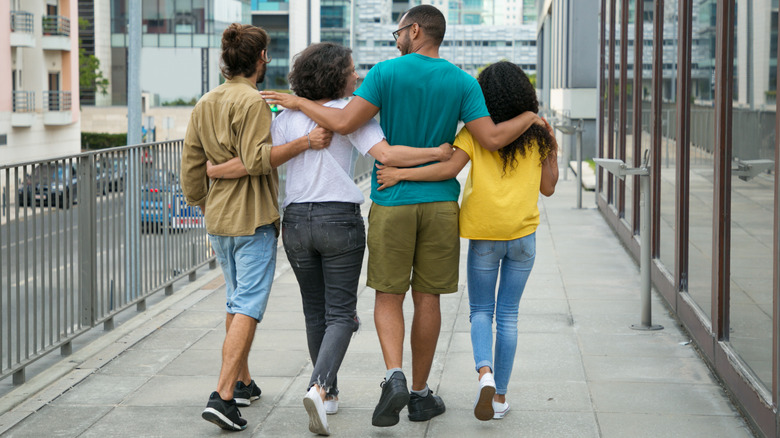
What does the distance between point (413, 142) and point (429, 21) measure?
1.82 feet

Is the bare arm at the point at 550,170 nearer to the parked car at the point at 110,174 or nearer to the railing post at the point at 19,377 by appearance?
the railing post at the point at 19,377

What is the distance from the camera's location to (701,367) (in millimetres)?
5996

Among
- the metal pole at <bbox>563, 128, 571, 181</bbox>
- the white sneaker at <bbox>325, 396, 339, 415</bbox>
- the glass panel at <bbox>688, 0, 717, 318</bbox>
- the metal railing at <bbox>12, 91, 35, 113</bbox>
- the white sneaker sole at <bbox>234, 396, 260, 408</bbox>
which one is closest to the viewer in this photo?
the white sneaker at <bbox>325, 396, 339, 415</bbox>

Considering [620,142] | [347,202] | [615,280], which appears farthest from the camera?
[620,142]

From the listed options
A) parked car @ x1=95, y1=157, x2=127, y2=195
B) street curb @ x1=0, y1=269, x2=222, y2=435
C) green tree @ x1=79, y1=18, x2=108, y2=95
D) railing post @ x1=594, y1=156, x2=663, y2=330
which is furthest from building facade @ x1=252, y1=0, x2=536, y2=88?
railing post @ x1=594, y1=156, x2=663, y2=330

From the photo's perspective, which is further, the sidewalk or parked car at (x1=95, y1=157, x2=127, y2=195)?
parked car at (x1=95, y1=157, x2=127, y2=195)

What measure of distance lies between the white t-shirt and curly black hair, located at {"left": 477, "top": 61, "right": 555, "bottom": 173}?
21.7 inches

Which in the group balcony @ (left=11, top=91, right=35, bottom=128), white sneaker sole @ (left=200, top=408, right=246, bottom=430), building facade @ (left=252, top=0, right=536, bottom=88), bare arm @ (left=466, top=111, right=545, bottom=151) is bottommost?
white sneaker sole @ (left=200, top=408, right=246, bottom=430)

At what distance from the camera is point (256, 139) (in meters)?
4.71

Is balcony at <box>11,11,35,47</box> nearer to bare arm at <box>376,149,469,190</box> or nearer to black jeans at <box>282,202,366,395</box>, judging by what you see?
black jeans at <box>282,202,366,395</box>

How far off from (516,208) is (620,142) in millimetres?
8195

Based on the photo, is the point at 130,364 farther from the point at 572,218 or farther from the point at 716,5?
the point at 572,218

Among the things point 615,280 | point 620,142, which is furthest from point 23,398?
point 620,142

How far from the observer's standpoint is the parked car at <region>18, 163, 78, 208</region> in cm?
566
